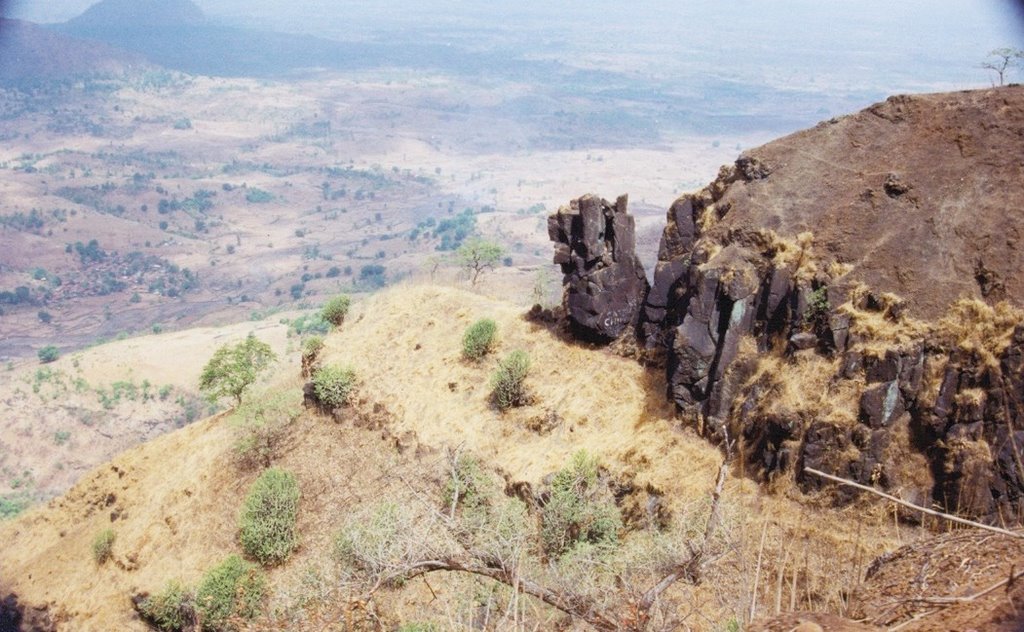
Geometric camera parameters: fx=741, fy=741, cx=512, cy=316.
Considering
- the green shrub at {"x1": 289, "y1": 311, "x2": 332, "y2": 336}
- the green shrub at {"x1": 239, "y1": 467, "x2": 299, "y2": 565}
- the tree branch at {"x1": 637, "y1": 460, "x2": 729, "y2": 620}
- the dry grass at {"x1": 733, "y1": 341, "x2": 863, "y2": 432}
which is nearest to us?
the tree branch at {"x1": 637, "y1": 460, "x2": 729, "y2": 620}

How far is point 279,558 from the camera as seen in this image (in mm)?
16094

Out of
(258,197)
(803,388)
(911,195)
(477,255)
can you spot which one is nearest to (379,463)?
(803,388)

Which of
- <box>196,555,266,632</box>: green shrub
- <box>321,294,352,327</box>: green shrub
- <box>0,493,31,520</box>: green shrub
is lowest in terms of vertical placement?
<box>0,493,31,520</box>: green shrub

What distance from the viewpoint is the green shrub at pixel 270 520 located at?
1611cm

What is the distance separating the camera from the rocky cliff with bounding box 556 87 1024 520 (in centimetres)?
1121

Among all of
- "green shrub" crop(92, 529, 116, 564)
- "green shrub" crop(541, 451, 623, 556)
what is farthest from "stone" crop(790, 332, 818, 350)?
"green shrub" crop(92, 529, 116, 564)

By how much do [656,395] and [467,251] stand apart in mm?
17546

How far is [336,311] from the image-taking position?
77.3 feet

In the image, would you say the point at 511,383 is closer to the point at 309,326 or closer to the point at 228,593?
the point at 228,593

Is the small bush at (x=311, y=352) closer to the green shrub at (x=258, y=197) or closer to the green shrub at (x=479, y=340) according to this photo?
the green shrub at (x=479, y=340)

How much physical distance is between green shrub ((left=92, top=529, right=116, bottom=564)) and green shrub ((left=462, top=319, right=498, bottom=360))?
9.89 metres

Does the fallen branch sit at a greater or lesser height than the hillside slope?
greater

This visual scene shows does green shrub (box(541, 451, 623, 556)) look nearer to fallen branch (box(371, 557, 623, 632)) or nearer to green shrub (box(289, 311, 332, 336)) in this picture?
fallen branch (box(371, 557, 623, 632))

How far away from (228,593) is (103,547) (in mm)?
5307
